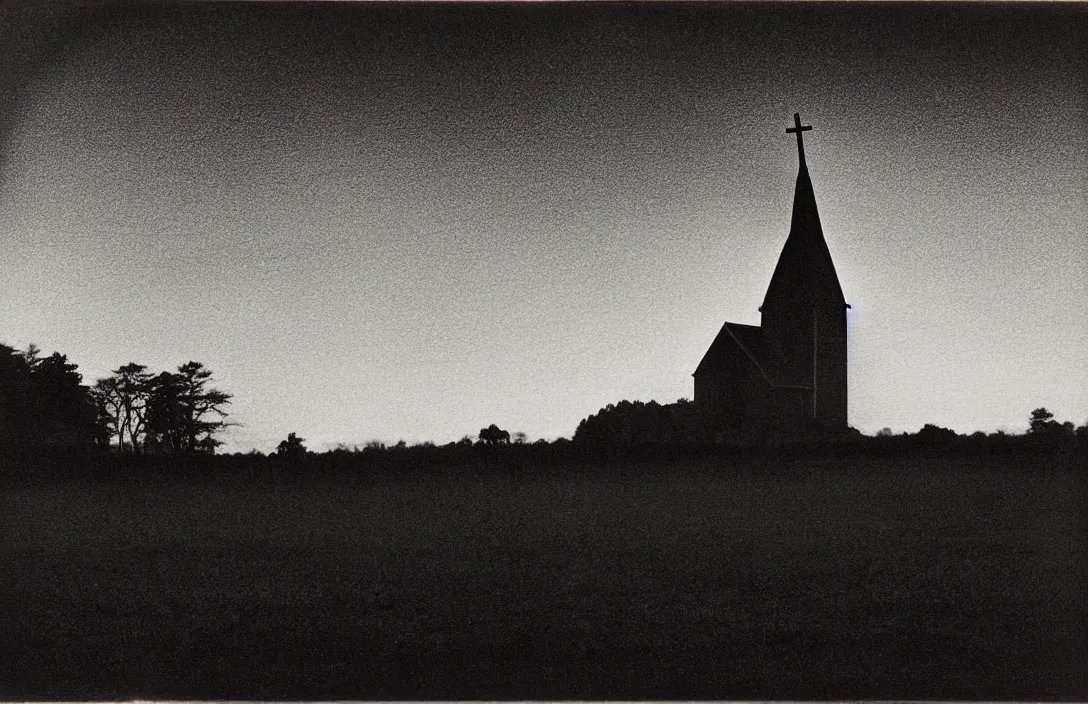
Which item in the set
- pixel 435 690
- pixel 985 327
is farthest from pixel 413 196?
pixel 985 327

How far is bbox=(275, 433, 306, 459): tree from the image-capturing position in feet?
19.1

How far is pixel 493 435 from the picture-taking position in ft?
19.2

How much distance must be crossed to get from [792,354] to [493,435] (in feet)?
5.96

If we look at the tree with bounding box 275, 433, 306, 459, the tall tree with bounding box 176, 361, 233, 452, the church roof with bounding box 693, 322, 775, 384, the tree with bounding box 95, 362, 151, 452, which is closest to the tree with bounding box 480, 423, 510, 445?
the tree with bounding box 275, 433, 306, 459

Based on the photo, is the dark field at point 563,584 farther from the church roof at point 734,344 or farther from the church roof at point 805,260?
the church roof at point 805,260

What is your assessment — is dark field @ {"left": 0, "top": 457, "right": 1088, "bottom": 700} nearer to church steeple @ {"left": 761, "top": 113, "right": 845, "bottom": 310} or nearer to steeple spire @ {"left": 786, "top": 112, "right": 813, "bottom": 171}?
church steeple @ {"left": 761, "top": 113, "right": 845, "bottom": 310}

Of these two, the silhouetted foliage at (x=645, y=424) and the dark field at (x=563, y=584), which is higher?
the silhouetted foliage at (x=645, y=424)

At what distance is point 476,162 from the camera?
596cm

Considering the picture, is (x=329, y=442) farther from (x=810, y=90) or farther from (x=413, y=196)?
(x=810, y=90)

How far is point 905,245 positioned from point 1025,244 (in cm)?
65

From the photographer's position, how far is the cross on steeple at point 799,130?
579 cm

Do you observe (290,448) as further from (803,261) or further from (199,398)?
(803,261)

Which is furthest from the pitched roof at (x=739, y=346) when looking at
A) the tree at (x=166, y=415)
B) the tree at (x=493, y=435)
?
the tree at (x=166, y=415)

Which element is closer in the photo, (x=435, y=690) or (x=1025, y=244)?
(x=435, y=690)
